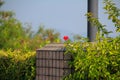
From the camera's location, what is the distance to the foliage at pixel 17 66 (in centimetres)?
1145

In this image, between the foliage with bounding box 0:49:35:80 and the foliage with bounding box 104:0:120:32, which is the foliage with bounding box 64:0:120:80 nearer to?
the foliage with bounding box 104:0:120:32

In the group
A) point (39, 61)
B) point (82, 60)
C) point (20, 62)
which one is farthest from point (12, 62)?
point (82, 60)

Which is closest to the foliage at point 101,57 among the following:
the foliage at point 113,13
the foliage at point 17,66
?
the foliage at point 113,13

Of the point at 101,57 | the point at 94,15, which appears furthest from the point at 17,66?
the point at 101,57

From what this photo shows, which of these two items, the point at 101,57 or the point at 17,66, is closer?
the point at 101,57

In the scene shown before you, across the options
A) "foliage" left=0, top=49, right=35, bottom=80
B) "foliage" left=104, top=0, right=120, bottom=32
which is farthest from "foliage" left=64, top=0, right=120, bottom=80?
"foliage" left=0, top=49, right=35, bottom=80

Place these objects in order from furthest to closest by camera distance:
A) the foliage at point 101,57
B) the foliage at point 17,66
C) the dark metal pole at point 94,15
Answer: the foliage at point 17,66 → the dark metal pole at point 94,15 → the foliage at point 101,57

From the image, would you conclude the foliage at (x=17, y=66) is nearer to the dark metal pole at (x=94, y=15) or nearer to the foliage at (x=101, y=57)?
the dark metal pole at (x=94, y=15)

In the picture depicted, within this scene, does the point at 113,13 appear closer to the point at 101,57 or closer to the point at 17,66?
the point at 101,57

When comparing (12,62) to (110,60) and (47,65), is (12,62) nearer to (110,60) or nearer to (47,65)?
(47,65)

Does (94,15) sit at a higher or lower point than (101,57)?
higher

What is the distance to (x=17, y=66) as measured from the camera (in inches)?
471

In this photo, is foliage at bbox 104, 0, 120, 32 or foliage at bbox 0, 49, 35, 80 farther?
foliage at bbox 0, 49, 35, 80

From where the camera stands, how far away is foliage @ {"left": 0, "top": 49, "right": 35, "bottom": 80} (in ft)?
37.6
